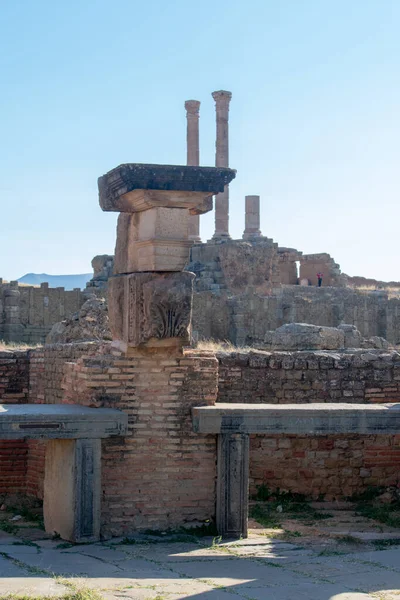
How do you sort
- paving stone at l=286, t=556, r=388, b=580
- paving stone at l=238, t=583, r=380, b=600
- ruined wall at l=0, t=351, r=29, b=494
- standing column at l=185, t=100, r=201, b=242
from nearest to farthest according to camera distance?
paving stone at l=238, t=583, r=380, b=600, paving stone at l=286, t=556, r=388, b=580, ruined wall at l=0, t=351, r=29, b=494, standing column at l=185, t=100, r=201, b=242

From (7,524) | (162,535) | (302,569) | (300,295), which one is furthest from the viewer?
(300,295)

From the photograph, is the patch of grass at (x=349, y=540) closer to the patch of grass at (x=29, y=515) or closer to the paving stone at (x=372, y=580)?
the paving stone at (x=372, y=580)

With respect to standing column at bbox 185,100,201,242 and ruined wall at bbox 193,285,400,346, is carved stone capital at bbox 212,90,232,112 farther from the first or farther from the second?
ruined wall at bbox 193,285,400,346

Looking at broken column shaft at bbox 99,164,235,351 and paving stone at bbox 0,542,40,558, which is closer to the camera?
paving stone at bbox 0,542,40,558

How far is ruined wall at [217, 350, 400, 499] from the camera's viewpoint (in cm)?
1109

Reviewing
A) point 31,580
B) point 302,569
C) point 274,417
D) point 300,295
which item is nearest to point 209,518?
point 274,417

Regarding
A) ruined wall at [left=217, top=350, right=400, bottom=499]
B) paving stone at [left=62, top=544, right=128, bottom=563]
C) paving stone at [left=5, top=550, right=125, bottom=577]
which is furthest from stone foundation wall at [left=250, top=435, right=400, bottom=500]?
paving stone at [left=5, top=550, right=125, bottom=577]

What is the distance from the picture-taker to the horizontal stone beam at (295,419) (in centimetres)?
872

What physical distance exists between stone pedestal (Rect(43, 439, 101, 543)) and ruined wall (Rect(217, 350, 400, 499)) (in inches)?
117

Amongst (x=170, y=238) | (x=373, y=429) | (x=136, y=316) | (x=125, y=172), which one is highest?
(x=125, y=172)

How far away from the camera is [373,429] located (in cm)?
908

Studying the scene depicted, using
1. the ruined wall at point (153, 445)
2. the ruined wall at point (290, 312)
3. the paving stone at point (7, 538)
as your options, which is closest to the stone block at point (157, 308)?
the ruined wall at point (153, 445)

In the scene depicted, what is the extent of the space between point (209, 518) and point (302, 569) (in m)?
1.74

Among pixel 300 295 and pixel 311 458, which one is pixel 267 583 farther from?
pixel 300 295
